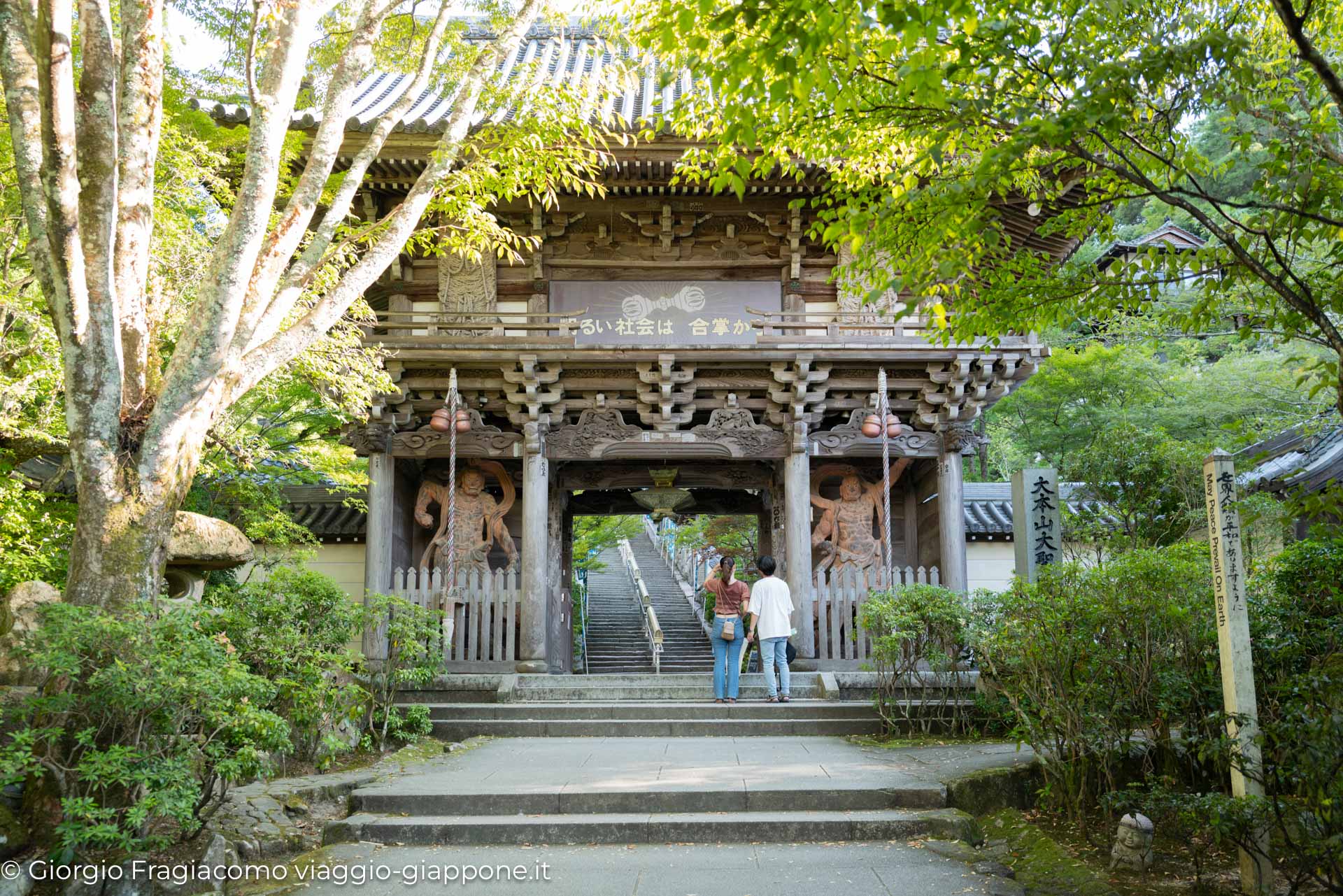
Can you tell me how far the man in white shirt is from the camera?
9750mm

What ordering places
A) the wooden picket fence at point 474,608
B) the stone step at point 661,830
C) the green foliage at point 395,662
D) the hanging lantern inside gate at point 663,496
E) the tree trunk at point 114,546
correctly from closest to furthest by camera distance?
the tree trunk at point 114,546
the stone step at point 661,830
the green foliage at point 395,662
the wooden picket fence at point 474,608
the hanging lantern inside gate at point 663,496

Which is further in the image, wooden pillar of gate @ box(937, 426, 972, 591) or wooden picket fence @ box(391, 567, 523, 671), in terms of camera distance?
wooden pillar of gate @ box(937, 426, 972, 591)

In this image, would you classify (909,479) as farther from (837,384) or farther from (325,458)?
(325,458)

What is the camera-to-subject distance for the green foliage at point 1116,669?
16.9 feet

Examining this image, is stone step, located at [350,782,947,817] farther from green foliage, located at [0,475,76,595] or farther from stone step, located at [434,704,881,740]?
green foliage, located at [0,475,76,595]

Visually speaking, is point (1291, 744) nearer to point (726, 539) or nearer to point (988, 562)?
point (988, 562)

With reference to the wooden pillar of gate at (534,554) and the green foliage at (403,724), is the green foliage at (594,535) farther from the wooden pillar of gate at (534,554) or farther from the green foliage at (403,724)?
the green foliage at (403,724)

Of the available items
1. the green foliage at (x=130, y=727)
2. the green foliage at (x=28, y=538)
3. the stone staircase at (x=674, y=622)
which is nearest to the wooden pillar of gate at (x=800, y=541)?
the stone staircase at (x=674, y=622)

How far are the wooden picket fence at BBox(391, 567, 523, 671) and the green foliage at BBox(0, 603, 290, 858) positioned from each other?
6.32 meters

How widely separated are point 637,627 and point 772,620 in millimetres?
11498

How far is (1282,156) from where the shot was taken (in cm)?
439

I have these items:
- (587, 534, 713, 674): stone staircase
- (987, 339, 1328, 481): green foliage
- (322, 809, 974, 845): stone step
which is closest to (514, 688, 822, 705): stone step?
(322, 809, 974, 845): stone step

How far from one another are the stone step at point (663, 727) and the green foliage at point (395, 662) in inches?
29.4

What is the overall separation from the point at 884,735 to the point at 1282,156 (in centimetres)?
577
